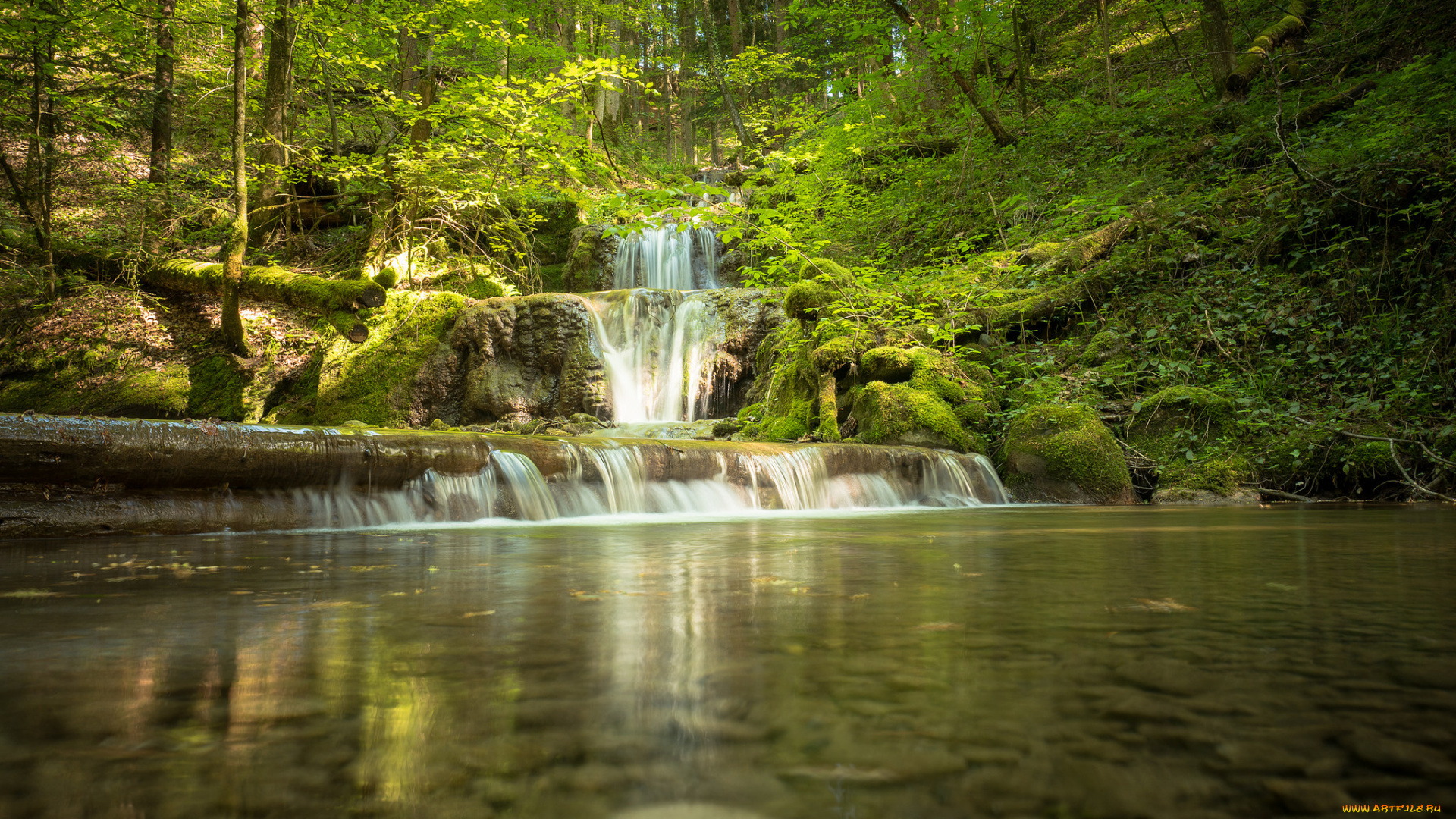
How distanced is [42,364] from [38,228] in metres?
2.14

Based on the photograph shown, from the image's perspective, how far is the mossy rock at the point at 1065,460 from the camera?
7660 millimetres

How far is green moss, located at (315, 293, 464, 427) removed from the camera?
1220 cm

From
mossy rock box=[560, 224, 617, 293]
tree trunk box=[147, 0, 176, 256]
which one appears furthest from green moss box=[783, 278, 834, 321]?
tree trunk box=[147, 0, 176, 256]

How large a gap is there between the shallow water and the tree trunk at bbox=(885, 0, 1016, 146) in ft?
40.8

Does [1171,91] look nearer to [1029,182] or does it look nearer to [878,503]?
[1029,182]

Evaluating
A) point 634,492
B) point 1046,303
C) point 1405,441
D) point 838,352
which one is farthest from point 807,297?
point 1405,441

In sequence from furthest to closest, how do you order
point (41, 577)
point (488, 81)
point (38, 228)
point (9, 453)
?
point (38, 228) < point (488, 81) < point (9, 453) < point (41, 577)

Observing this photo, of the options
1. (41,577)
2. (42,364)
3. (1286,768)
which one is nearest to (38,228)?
(42,364)

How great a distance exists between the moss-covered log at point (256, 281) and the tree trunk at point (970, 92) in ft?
32.8

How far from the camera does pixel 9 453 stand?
414cm

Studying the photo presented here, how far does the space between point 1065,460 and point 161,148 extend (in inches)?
581

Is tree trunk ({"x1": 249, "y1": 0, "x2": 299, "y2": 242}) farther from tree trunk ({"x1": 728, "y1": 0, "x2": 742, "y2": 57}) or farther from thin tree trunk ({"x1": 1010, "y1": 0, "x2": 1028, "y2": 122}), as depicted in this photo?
thin tree trunk ({"x1": 1010, "y1": 0, "x2": 1028, "y2": 122})

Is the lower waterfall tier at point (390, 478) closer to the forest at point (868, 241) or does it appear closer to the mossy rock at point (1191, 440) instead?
the forest at point (868, 241)

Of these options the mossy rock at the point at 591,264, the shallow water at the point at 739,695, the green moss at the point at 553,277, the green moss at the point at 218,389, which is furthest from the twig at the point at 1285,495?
the green moss at the point at 553,277
